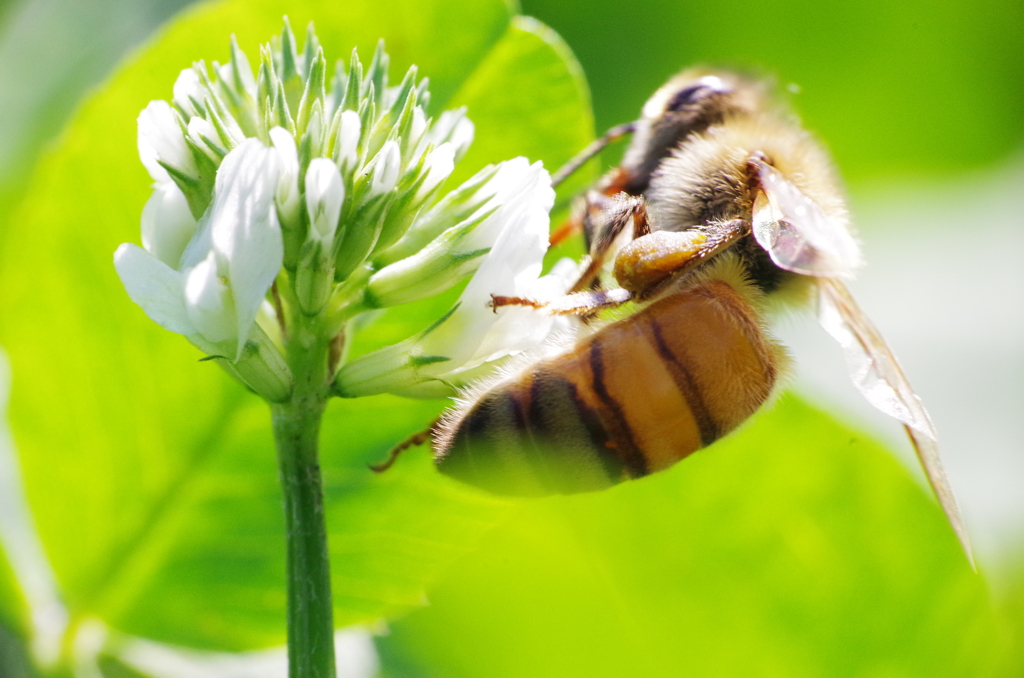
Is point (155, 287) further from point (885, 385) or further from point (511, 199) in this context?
point (885, 385)

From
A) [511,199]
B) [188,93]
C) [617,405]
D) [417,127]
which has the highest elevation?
[188,93]

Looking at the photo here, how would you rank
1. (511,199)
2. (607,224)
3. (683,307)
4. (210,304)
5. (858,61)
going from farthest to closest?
(858,61)
(607,224)
(683,307)
(511,199)
(210,304)

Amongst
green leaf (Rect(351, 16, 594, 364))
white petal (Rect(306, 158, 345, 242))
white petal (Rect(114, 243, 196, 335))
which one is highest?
green leaf (Rect(351, 16, 594, 364))

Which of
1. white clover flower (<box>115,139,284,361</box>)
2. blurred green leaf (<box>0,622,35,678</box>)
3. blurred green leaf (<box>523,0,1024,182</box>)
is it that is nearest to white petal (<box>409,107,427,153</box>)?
white clover flower (<box>115,139,284,361</box>)

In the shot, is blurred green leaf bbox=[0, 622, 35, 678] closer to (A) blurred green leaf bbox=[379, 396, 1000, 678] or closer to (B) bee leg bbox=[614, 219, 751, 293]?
(A) blurred green leaf bbox=[379, 396, 1000, 678]

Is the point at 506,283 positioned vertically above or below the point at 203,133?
below

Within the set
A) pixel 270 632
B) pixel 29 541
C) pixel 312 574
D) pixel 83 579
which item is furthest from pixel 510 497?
pixel 29 541

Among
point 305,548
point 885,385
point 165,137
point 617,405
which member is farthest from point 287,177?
point 885,385
